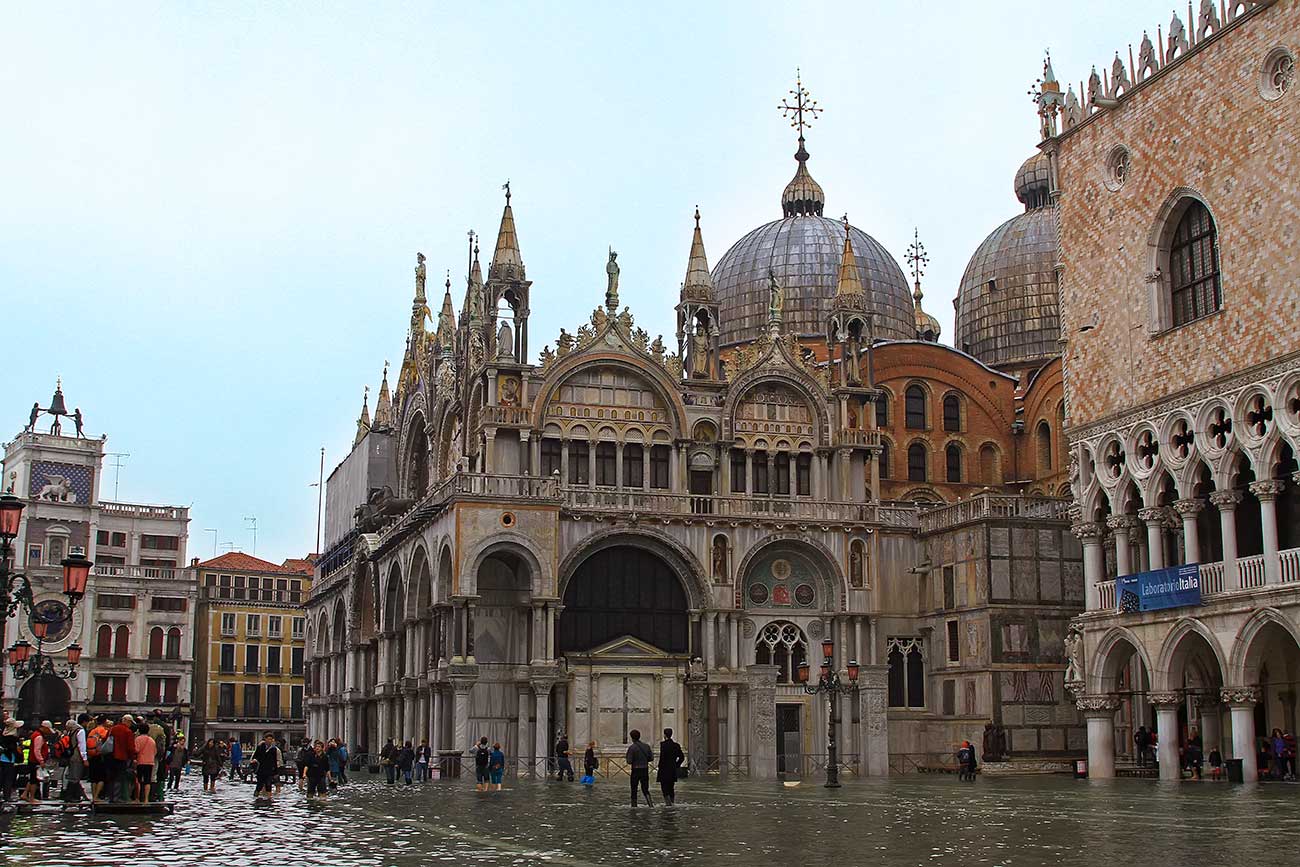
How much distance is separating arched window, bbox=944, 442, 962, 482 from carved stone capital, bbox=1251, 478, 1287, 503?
25.3 m

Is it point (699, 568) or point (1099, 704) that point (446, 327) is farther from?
point (1099, 704)

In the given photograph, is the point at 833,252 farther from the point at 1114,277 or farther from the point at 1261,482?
the point at 1261,482

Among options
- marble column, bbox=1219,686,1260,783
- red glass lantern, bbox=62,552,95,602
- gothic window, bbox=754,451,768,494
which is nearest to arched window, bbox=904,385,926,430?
gothic window, bbox=754,451,768,494

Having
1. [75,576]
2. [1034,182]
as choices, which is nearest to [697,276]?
[1034,182]

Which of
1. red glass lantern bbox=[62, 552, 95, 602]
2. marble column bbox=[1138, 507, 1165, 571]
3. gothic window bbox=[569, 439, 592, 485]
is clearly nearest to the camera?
red glass lantern bbox=[62, 552, 95, 602]

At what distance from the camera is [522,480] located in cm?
4625

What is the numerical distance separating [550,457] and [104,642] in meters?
43.7

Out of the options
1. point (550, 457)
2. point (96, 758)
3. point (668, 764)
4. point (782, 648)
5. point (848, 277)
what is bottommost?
point (668, 764)

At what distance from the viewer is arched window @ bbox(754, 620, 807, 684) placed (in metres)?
48.7

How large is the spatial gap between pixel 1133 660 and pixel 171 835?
3301 cm

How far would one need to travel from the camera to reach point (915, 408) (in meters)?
59.6

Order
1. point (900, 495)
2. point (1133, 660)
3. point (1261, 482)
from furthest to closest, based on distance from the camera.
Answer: point (900, 495) < point (1133, 660) < point (1261, 482)

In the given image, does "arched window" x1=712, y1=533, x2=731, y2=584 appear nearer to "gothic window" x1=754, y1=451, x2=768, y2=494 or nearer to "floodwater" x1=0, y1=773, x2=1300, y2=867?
"gothic window" x1=754, y1=451, x2=768, y2=494

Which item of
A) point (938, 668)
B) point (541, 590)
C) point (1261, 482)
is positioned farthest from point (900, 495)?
point (1261, 482)
